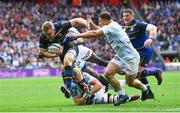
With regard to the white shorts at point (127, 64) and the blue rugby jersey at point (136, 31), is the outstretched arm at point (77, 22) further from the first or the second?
the white shorts at point (127, 64)

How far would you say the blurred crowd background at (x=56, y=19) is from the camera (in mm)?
41875

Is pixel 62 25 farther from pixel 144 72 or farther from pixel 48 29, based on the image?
pixel 144 72

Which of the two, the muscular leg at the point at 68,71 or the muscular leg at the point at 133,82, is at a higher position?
the muscular leg at the point at 68,71

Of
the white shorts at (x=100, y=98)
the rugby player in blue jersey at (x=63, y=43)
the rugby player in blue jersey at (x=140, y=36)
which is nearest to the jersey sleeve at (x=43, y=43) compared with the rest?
the rugby player in blue jersey at (x=63, y=43)

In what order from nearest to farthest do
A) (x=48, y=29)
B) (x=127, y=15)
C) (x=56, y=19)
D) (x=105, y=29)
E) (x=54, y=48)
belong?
(x=105, y=29) < (x=48, y=29) < (x=54, y=48) < (x=127, y=15) < (x=56, y=19)

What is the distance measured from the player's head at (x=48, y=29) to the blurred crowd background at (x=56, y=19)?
24872mm

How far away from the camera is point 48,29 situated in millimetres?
16031

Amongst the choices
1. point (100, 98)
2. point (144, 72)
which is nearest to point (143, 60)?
A: point (144, 72)

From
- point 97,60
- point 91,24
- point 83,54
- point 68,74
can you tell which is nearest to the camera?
point 68,74

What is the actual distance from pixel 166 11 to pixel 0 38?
535 inches

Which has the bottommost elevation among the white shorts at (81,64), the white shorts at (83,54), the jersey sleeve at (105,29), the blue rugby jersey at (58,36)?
the white shorts at (81,64)

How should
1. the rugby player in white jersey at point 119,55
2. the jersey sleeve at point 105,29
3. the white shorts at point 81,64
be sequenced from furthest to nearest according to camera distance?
A: 1. the white shorts at point 81,64
2. the rugby player in white jersey at point 119,55
3. the jersey sleeve at point 105,29

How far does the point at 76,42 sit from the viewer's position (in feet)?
57.6

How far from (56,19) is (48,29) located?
31119mm
